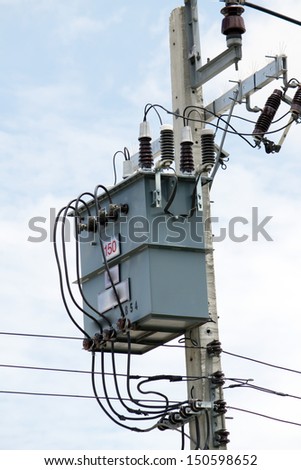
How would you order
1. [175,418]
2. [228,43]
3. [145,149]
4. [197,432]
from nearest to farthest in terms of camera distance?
[197,432] → [175,418] → [145,149] → [228,43]

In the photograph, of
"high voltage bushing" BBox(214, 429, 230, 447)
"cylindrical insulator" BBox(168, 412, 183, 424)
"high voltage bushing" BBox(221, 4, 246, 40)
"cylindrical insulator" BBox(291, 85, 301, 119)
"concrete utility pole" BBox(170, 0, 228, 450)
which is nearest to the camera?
"high voltage bushing" BBox(214, 429, 230, 447)

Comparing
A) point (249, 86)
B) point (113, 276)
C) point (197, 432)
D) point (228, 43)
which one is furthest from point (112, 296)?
point (228, 43)

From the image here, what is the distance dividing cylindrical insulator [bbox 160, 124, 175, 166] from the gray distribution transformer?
167 millimetres

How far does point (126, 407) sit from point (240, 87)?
3286 mm

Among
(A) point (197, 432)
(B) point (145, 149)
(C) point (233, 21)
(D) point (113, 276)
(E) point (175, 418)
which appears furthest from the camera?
(C) point (233, 21)

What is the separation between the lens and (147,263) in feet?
56.2

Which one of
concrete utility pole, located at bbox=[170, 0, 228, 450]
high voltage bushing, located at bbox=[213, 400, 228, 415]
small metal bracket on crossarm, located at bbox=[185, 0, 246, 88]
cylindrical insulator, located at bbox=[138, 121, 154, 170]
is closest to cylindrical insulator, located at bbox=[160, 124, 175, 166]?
cylindrical insulator, located at bbox=[138, 121, 154, 170]

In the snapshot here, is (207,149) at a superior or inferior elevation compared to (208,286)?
superior

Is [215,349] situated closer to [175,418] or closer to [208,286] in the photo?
[208,286]

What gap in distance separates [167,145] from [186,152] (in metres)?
0.30

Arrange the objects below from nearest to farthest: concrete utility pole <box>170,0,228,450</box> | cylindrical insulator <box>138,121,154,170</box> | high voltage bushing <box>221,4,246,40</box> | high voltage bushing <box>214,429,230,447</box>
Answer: high voltage bushing <box>214,429,230,447</box>, concrete utility pole <box>170,0,228,450</box>, cylindrical insulator <box>138,121,154,170</box>, high voltage bushing <box>221,4,246,40</box>

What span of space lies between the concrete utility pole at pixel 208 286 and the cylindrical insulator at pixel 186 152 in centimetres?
32

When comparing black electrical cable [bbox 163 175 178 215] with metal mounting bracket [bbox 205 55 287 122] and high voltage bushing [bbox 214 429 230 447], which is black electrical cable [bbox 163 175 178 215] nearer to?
metal mounting bracket [bbox 205 55 287 122]

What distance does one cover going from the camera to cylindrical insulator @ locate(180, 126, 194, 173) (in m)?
17.5
